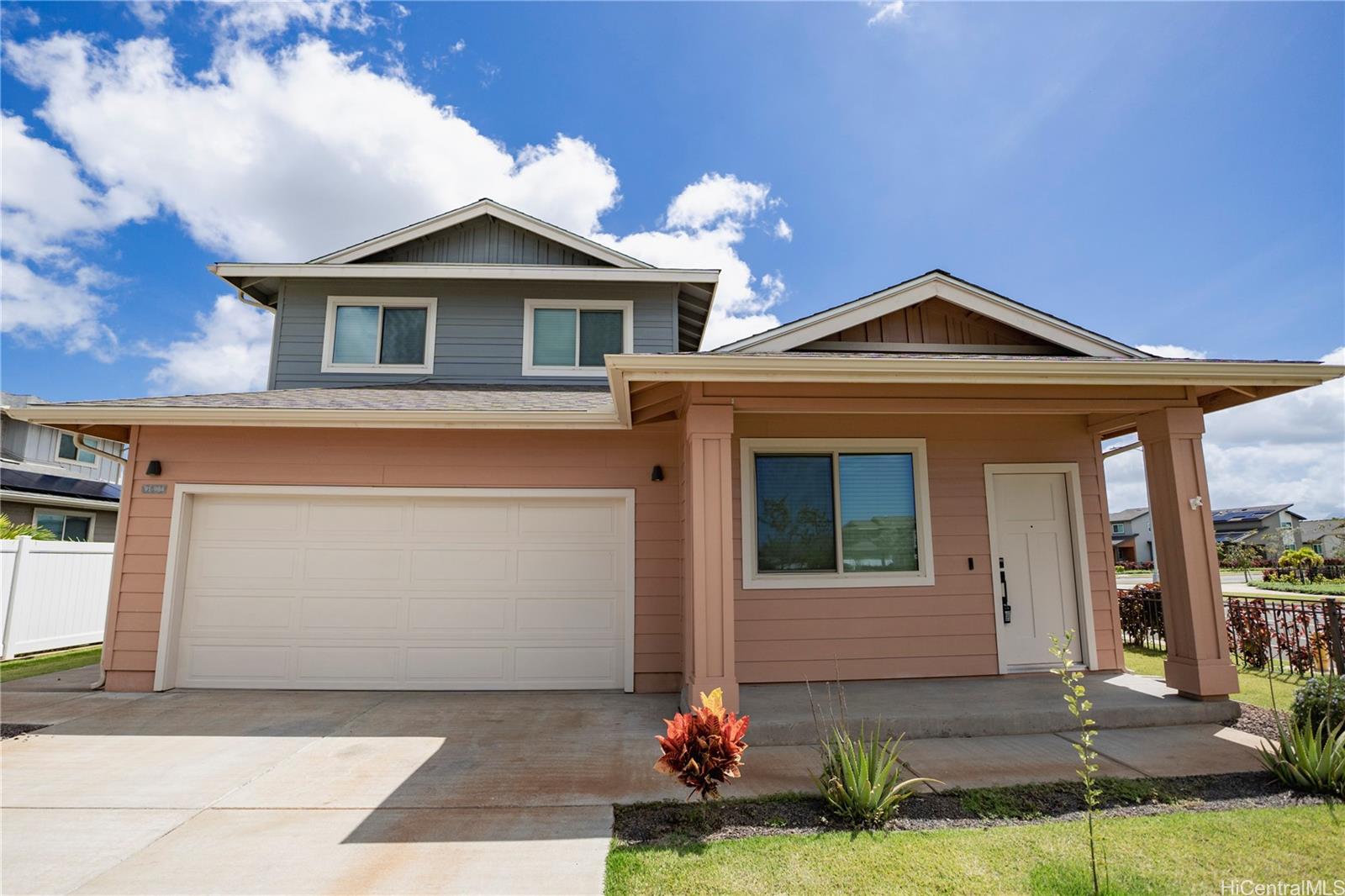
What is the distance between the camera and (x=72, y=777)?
4062mm

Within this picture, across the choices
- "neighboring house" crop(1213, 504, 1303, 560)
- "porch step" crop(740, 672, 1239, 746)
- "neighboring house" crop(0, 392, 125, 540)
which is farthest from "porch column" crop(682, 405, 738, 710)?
"neighboring house" crop(1213, 504, 1303, 560)

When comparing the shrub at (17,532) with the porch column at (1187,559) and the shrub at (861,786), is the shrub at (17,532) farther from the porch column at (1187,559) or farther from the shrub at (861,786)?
the porch column at (1187,559)

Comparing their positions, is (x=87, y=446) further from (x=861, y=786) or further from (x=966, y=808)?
(x=966, y=808)

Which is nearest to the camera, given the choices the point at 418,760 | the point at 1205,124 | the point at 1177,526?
the point at 418,760

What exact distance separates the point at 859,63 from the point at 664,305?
460cm

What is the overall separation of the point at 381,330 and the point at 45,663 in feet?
20.8

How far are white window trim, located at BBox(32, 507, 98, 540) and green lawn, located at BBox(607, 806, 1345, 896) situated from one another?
17172 millimetres

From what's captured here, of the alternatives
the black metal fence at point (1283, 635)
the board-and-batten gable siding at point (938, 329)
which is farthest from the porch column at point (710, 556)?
the black metal fence at point (1283, 635)

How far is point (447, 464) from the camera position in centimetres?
670

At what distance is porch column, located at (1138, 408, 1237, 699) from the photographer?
524 centimetres

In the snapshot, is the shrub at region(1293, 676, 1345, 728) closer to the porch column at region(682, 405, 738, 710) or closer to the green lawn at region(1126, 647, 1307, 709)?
the green lawn at region(1126, 647, 1307, 709)

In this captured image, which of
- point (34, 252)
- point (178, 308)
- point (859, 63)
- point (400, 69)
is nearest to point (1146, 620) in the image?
point (859, 63)

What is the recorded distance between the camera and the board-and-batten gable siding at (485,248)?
9594 millimetres

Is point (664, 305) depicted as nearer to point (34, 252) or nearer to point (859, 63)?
point (859, 63)
